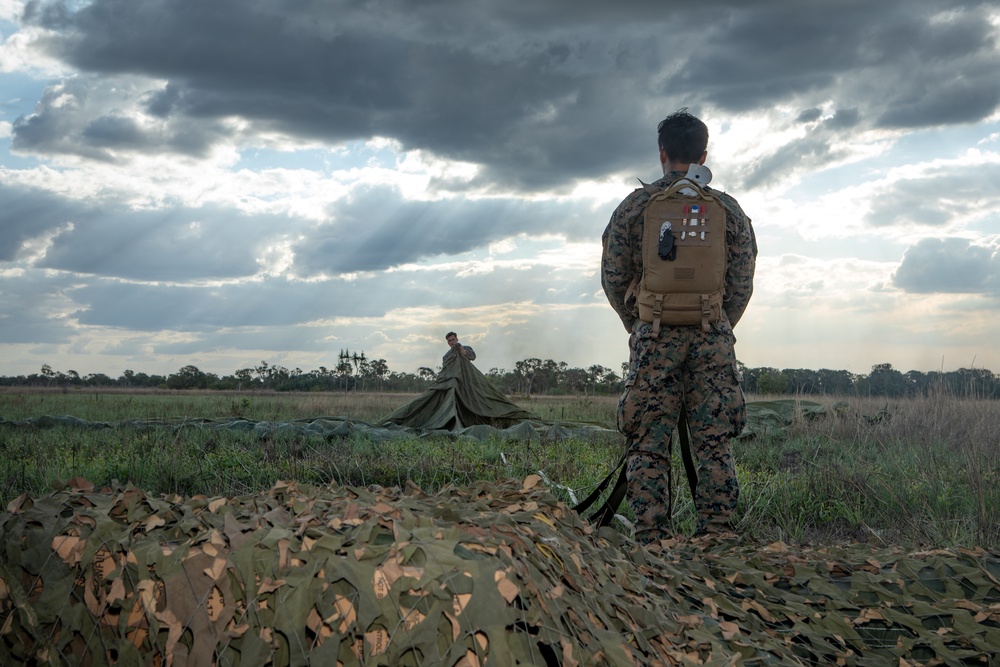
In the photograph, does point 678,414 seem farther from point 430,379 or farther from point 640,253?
point 430,379

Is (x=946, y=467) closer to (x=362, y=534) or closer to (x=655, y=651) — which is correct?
(x=655, y=651)

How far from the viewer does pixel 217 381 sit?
111ft

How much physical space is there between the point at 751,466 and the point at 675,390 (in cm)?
287

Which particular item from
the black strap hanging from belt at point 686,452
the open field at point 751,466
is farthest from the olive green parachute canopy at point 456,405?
the black strap hanging from belt at point 686,452

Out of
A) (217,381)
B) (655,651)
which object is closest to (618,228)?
(655,651)

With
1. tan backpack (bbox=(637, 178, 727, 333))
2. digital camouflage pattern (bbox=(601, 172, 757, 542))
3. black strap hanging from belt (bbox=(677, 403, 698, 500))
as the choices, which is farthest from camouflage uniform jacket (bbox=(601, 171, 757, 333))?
black strap hanging from belt (bbox=(677, 403, 698, 500))

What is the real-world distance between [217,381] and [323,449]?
2859 cm

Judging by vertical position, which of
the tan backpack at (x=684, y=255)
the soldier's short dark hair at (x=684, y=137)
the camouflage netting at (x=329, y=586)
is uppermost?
the soldier's short dark hair at (x=684, y=137)

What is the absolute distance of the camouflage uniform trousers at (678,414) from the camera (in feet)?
14.5

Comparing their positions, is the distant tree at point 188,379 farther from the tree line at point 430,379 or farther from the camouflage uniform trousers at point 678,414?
the camouflage uniform trousers at point 678,414

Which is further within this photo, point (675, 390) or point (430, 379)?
point (430, 379)

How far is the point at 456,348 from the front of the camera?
37.1 feet

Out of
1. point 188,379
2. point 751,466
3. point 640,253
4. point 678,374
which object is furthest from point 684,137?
point 188,379

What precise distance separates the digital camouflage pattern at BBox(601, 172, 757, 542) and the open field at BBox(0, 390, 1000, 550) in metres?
0.42
